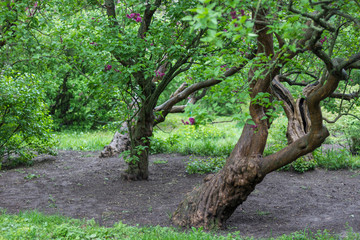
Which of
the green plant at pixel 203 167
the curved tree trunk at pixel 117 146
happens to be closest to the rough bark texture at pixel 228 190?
the green plant at pixel 203 167

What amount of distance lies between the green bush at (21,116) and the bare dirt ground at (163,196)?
0.54m

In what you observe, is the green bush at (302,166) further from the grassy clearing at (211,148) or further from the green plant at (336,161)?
the green plant at (336,161)

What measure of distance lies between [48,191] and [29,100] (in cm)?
228

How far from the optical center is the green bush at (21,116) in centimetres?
746

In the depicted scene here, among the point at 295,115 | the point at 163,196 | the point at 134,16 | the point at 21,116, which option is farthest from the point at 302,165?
the point at 21,116

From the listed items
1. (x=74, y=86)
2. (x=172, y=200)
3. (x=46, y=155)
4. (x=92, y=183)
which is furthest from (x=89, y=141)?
(x=172, y=200)

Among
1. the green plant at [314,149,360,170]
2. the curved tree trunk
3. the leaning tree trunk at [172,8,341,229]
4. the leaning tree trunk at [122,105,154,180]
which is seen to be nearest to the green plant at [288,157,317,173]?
the green plant at [314,149,360,170]

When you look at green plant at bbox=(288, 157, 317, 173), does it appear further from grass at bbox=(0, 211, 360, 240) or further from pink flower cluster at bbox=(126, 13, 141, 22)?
pink flower cluster at bbox=(126, 13, 141, 22)

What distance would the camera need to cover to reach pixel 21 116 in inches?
304

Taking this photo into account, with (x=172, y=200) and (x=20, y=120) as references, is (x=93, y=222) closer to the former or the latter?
(x=172, y=200)

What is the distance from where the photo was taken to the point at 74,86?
15.4 metres

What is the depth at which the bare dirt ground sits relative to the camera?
5.09 m

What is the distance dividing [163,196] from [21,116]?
12.1ft

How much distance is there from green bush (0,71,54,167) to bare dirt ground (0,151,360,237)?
1.76 feet
